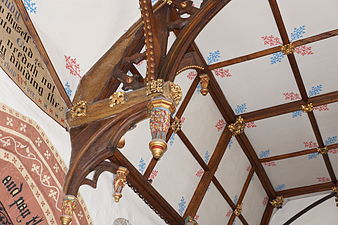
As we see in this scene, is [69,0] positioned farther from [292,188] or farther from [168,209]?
[292,188]

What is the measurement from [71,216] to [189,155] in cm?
259

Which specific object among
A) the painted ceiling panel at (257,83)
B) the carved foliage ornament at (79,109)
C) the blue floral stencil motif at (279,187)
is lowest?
the carved foliage ornament at (79,109)

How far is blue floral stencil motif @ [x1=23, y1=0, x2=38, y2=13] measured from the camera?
4.68 metres

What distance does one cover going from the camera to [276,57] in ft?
22.4

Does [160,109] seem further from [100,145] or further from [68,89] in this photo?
[68,89]

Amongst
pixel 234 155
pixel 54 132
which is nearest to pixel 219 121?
pixel 234 155

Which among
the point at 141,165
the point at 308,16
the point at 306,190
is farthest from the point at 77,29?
the point at 306,190

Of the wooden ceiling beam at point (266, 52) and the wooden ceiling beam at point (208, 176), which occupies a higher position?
the wooden ceiling beam at point (266, 52)

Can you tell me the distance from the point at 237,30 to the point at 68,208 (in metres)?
2.92

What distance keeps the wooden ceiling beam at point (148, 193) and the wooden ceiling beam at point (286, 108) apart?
175cm

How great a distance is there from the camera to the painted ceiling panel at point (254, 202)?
860 cm

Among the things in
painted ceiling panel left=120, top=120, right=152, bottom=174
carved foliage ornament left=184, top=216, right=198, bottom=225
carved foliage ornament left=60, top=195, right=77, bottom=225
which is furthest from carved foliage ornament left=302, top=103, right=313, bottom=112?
carved foliage ornament left=60, top=195, right=77, bottom=225

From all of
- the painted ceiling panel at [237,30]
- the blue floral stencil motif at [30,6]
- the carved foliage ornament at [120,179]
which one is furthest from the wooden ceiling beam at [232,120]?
the blue floral stencil motif at [30,6]

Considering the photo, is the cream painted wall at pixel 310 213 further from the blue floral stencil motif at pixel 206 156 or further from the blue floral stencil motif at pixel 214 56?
the blue floral stencil motif at pixel 214 56
